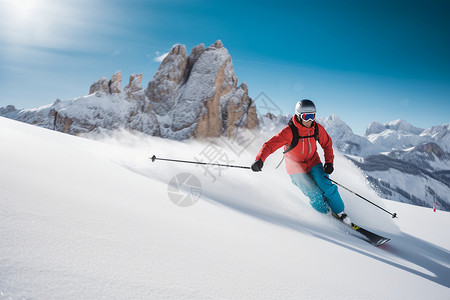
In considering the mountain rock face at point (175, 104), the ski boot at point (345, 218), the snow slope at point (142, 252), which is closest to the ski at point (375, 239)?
the ski boot at point (345, 218)

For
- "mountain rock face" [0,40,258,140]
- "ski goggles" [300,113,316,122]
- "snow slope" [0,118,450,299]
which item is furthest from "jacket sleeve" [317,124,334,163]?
"mountain rock face" [0,40,258,140]

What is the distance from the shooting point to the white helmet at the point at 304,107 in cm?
425

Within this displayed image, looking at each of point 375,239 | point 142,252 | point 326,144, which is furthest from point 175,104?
point 142,252

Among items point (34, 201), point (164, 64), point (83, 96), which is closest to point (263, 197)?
point (34, 201)

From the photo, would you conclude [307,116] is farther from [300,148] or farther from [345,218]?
[345,218]

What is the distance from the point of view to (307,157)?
4.59 meters

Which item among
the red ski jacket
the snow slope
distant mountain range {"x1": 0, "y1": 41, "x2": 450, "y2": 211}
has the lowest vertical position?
the snow slope

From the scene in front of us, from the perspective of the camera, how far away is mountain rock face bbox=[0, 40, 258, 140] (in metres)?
48.8

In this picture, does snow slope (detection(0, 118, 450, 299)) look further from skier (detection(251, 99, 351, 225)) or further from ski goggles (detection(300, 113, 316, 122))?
ski goggles (detection(300, 113, 316, 122))

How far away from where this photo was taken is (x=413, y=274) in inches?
92.0

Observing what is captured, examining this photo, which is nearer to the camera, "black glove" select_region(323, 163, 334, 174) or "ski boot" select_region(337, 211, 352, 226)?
"ski boot" select_region(337, 211, 352, 226)

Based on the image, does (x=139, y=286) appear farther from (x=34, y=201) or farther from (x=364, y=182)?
(x=364, y=182)

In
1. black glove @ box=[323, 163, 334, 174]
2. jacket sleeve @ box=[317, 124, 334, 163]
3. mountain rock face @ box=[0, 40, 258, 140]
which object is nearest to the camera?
black glove @ box=[323, 163, 334, 174]

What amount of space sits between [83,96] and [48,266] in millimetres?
63544
